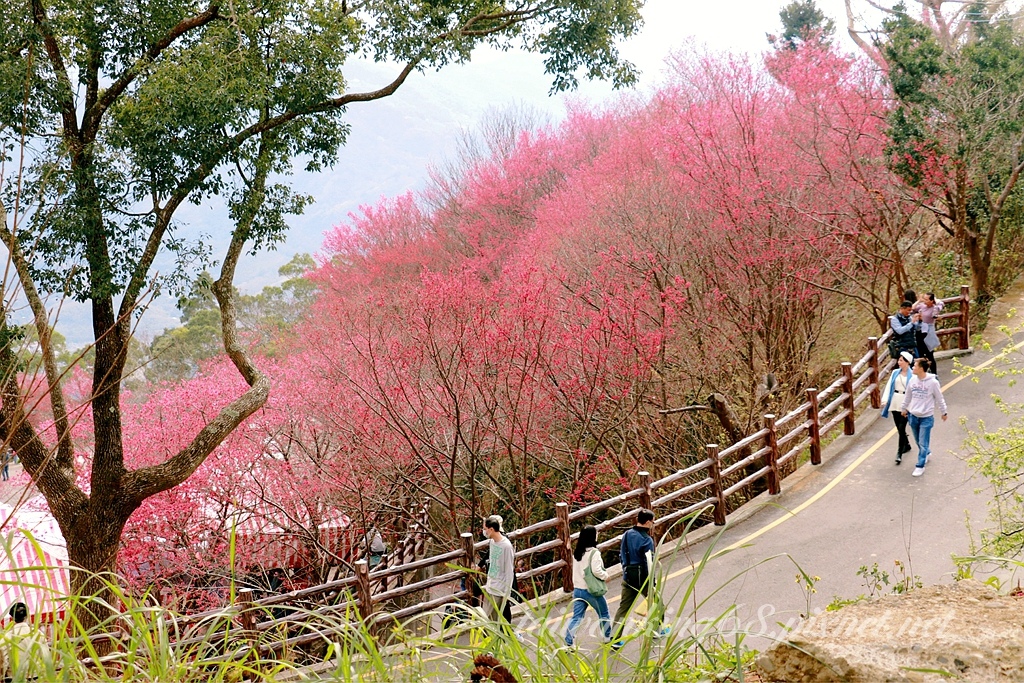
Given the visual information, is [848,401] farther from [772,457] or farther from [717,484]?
[717,484]

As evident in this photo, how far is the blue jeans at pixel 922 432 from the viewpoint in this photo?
9.80 m

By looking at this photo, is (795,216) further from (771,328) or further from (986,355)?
(986,355)

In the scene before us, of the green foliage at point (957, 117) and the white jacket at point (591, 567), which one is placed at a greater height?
the green foliage at point (957, 117)

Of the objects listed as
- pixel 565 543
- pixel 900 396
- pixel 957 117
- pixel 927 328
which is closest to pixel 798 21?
pixel 957 117

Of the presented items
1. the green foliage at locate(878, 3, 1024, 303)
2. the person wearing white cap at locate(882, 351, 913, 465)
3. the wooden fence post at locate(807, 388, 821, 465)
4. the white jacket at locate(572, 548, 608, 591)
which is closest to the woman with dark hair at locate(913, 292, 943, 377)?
the person wearing white cap at locate(882, 351, 913, 465)

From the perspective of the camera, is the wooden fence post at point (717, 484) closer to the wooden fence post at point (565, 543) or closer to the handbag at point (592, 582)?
the wooden fence post at point (565, 543)

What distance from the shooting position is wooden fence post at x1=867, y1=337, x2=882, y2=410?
1234 cm

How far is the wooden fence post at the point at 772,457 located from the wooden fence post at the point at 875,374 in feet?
9.41

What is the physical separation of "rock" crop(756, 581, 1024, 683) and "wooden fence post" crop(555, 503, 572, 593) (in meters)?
4.89

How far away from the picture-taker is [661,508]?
13195 millimetres

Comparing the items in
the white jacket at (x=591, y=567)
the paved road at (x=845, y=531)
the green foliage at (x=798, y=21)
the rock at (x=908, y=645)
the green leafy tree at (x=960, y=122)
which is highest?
the green foliage at (x=798, y=21)

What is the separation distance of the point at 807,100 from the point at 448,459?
33.7 feet

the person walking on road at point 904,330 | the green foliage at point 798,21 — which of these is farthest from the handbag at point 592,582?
the green foliage at point 798,21

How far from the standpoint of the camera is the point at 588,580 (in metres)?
6.62
